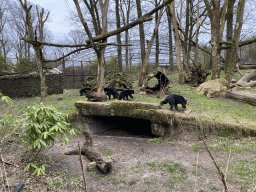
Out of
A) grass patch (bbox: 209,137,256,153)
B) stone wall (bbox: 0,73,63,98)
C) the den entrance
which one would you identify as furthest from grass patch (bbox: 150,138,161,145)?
stone wall (bbox: 0,73,63,98)

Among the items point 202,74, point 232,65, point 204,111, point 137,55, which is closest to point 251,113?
point 204,111

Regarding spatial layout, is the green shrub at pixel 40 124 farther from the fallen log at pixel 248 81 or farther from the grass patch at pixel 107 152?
the fallen log at pixel 248 81

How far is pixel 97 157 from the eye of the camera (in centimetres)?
488

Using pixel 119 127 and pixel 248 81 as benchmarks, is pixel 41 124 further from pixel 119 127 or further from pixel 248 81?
pixel 248 81

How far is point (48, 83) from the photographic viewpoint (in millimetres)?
14508

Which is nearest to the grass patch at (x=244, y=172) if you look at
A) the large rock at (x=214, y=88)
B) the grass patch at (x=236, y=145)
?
the grass patch at (x=236, y=145)

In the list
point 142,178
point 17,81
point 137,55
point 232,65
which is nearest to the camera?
point 142,178

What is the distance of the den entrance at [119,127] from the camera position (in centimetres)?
782

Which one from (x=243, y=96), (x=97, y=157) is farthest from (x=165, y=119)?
(x=243, y=96)

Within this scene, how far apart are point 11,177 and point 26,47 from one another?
80.5 ft

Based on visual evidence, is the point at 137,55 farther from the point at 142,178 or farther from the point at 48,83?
the point at 142,178

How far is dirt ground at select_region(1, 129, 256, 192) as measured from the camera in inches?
156

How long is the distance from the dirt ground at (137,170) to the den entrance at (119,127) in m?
1.79

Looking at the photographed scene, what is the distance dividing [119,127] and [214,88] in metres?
4.87
